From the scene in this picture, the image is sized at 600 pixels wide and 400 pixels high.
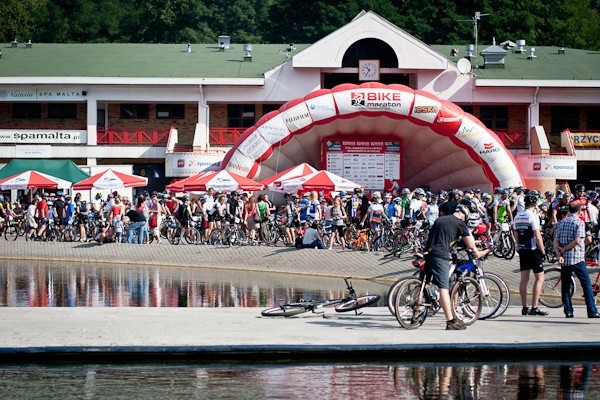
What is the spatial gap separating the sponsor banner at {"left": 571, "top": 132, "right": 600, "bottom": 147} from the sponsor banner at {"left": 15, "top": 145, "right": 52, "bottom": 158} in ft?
75.8

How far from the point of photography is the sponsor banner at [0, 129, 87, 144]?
160 ft

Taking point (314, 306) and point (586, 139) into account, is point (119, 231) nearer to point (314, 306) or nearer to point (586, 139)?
point (314, 306)

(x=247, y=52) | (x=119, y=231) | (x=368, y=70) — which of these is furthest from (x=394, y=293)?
(x=247, y=52)

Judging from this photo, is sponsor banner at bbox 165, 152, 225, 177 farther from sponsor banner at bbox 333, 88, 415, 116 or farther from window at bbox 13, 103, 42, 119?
window at bbox 13, 103, 42, 119

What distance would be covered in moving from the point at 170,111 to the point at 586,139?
18779 mm

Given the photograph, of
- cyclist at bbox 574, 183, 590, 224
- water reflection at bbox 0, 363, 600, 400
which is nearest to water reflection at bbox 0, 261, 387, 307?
cyclist at bbox 574, 183, 590, 224

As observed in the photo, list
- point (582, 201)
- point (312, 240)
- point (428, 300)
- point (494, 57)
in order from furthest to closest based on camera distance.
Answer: point (494, 57) → point (312, 240) → point (582, 201) → point (428, 300)

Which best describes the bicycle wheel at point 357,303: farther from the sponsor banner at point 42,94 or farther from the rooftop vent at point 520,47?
the rooftop vent at point 520,47

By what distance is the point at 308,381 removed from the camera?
11.6 metres

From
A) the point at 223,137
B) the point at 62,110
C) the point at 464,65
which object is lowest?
the point at 223,137

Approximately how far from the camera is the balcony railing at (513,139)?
48.4 m

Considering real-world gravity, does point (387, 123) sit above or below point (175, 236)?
above

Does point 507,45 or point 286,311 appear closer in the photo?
point 286,311

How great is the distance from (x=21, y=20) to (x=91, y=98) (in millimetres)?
37462
